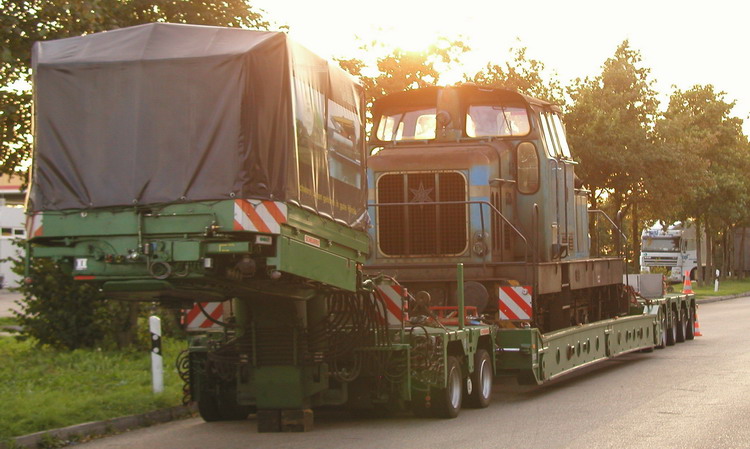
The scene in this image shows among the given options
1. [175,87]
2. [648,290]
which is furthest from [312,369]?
[648,290]

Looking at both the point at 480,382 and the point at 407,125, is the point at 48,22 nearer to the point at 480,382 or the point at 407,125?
the point at 407,125

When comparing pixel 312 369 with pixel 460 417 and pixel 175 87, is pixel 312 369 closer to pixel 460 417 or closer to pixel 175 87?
pixel 460 417

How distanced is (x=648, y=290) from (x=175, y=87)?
15544 mm

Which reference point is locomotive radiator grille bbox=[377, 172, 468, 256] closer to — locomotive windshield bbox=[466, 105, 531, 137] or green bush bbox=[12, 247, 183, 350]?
locomotive windshield bbox=[466, 105, 531, 137]

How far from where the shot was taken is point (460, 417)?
14086mm

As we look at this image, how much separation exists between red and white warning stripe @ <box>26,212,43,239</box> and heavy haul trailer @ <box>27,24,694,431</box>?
0.02 metres

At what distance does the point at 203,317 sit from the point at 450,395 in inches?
116

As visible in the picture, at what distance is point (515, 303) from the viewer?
1590 centimetres

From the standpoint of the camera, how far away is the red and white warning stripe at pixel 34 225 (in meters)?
11.3

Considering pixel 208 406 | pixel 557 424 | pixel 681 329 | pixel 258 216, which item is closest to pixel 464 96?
pixel 557 424

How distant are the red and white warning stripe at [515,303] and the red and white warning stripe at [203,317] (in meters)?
3.82

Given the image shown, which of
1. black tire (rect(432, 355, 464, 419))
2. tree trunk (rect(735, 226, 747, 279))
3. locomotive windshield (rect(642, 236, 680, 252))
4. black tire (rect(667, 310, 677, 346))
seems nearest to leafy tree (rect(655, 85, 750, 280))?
locomotive windshield (rect(642, 236, 680, 252))

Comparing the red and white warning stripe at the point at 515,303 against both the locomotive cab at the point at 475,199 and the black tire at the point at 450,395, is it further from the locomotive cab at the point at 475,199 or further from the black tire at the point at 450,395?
the black tire at the point at 450,395

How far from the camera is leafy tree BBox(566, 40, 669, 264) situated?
4078 centimetres
